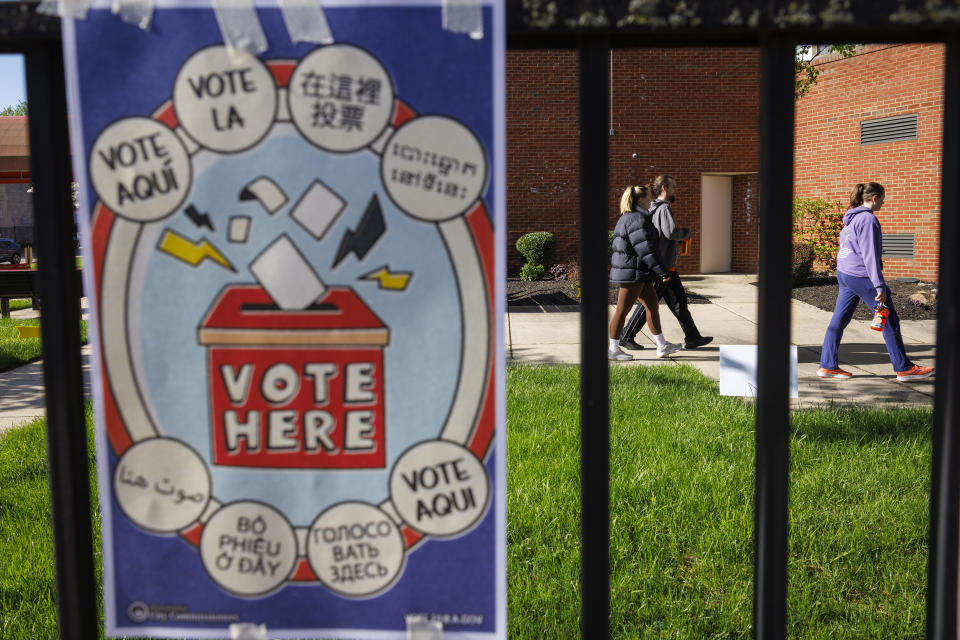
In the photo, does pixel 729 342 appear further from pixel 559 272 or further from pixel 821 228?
pixel 821 228

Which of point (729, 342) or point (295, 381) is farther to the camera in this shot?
point (729, 342)

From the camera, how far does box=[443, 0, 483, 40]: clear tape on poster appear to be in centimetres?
113

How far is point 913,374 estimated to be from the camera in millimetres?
7031

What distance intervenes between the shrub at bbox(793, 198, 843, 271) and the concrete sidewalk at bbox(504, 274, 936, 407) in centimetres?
431

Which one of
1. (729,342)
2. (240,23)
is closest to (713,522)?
(240,23)

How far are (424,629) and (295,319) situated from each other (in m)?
0.52

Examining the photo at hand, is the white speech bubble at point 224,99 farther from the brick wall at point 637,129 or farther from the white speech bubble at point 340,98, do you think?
the brick wall at point 637,129

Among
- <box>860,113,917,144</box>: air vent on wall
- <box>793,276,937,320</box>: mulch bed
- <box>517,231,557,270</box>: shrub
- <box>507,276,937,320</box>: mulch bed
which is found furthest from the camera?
<box>517,231,557,270</box>: shrub

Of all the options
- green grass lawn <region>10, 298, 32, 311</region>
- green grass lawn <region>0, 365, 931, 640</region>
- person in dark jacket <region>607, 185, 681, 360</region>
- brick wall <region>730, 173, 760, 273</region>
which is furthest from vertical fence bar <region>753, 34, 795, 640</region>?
brick wall <region>730, 173, 760, 273</region>

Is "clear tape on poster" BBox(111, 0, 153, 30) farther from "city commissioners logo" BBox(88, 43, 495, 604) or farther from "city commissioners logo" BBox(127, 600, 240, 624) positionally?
"city commissioners logo" BBox(127, 600, 240, 624)

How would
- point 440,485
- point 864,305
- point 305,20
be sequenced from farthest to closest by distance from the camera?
point 864,305 → point 440,485 → point 305,20

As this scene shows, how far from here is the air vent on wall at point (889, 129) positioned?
51.4ft

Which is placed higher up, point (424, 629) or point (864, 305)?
point (424, 629)

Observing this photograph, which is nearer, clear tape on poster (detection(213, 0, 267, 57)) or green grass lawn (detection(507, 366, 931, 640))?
clear tape on poster (detection(213, 0, 267, 57))
